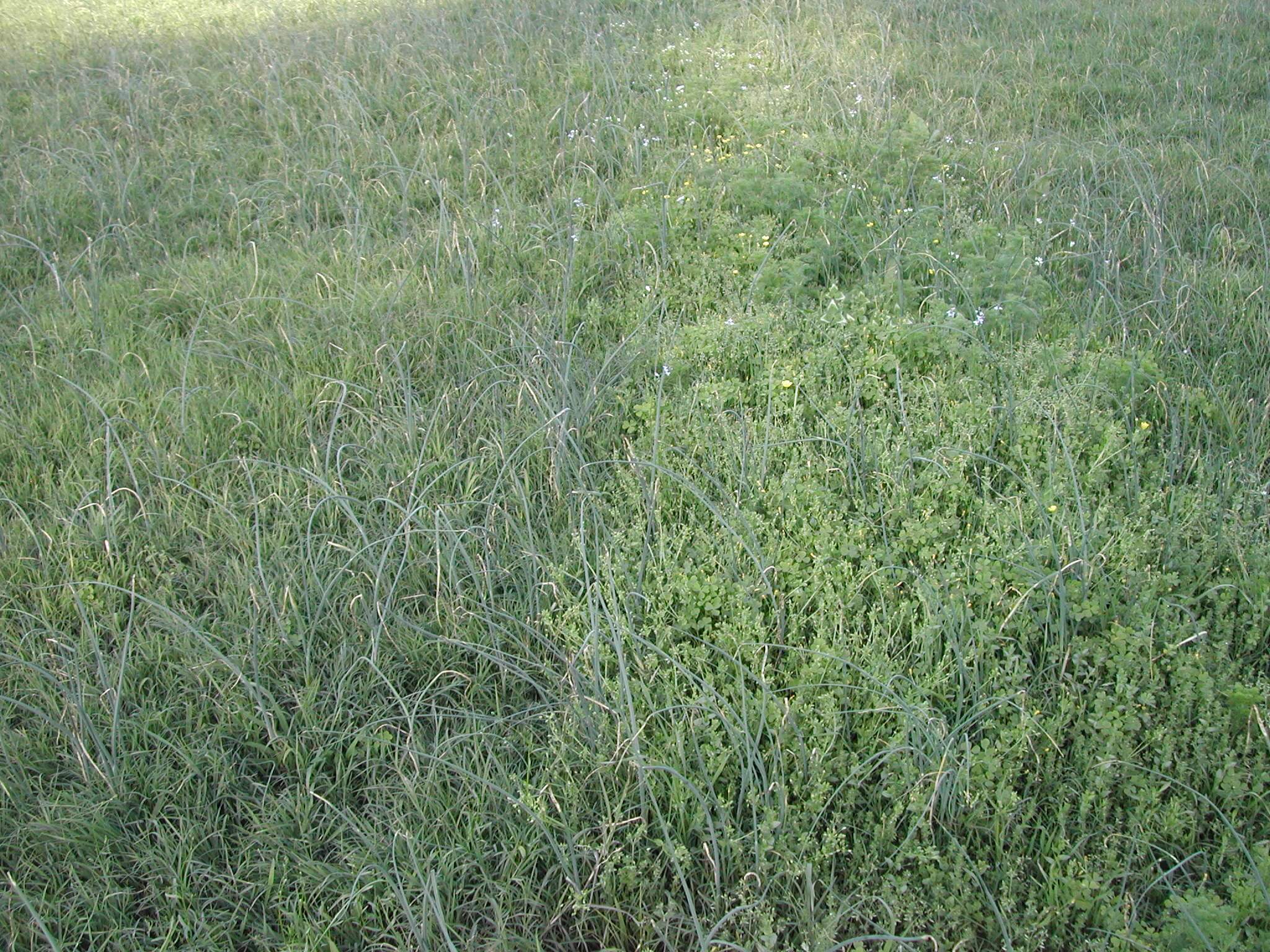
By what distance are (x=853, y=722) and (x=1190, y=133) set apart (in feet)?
15.0

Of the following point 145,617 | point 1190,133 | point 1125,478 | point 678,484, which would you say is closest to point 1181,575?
point 1125,478

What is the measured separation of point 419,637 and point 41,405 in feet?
5.92

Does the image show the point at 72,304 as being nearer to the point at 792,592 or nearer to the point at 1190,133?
the point at 792,592

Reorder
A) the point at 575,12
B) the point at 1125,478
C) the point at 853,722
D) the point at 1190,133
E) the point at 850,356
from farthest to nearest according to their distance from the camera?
1. the point at 575,12
2. the point at 1190,133
3. the point at 850,356
4. the point at 1125,478
5. the point at 853,722

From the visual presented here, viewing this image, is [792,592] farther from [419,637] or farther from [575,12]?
[575,12]

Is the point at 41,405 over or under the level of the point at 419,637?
over

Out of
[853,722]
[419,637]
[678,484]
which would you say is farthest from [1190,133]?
[419,637]

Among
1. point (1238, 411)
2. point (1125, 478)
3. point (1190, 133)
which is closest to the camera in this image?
point (1125, 478)

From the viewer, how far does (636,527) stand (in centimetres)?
284

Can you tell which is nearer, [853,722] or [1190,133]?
[853,722]

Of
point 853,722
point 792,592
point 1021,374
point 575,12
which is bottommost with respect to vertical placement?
point 853,722

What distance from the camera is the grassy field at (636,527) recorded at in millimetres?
2170

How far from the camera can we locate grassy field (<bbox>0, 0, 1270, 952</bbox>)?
7.12 feet

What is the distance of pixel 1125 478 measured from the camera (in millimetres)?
3068
